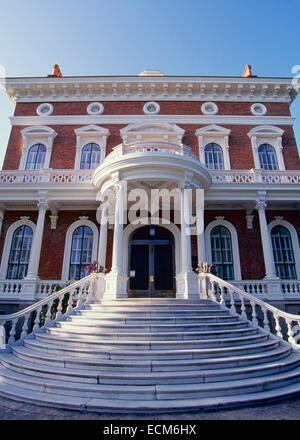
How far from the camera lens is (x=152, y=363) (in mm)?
4730

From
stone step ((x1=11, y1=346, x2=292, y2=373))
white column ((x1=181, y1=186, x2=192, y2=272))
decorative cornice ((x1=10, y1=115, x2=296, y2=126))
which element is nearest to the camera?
stone step ((x1=11, y1=346, x2=292, y2=373))

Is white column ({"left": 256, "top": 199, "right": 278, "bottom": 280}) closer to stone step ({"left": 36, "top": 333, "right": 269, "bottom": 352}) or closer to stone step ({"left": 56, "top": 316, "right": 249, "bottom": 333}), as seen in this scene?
stone step ({"left": 56, "top": 316, "right": 249, "bottom": 333})

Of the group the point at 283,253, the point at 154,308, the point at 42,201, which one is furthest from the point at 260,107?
the point at 154,308

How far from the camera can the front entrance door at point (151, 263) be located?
1204cm

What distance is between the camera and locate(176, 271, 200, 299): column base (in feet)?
28.8

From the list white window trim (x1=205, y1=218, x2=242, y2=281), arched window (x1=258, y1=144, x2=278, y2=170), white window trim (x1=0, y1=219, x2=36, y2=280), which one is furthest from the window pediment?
white window trim (x1=0, y1=219, x2=36, y2=280)

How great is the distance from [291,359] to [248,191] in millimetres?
7724

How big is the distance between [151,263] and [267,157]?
9337 mm

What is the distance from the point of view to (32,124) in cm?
1534

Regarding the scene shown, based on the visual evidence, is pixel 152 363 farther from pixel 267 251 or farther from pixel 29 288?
pixel 267 251

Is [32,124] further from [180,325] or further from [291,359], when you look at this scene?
[291,359]

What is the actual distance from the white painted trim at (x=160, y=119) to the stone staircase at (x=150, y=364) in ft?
38.9

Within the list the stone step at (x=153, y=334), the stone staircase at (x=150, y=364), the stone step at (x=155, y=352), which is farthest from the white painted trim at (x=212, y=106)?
the stone step at (x=155, y=352)

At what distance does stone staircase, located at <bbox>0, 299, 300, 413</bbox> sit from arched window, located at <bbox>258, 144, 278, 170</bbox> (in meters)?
10.4
